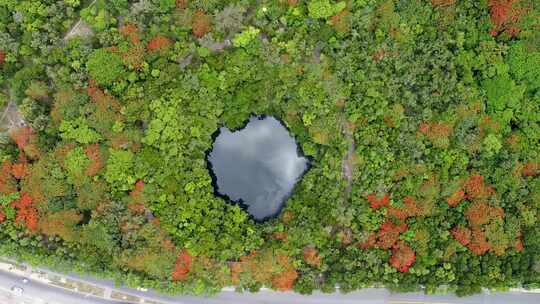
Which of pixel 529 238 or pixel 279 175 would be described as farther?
pixel 279 175

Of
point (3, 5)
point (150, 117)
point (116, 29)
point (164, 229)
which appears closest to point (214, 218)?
point (164, 229)

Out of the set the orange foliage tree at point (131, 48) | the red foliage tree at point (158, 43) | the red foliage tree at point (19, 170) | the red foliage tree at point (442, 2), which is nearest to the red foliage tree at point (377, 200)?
the red foliage tree at point (442, 2)

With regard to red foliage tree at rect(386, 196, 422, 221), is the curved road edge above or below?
below

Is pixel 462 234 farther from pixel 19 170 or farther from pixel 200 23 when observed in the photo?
pixel 19 170

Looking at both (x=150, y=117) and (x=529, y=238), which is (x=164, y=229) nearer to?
(x=150, y=117)

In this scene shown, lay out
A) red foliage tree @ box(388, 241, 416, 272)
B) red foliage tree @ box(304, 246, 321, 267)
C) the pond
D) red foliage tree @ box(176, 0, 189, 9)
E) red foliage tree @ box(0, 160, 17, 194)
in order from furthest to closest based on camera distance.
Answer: the pond → red foliage tree @ box(304, 246, 321, 267) → red foliage tree @ box(176, 0, 189, 9) → red foliage tree @ box(388, 241, 416, 272) → red foliage tree @ box(0, 160, 17, 194)

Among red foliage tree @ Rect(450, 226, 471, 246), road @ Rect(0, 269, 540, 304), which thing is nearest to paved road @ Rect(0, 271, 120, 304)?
road @ Rect(0, 269, 540, 304)

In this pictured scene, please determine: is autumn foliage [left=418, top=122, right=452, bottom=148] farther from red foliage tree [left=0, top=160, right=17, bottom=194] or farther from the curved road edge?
red foliage tree [left=0, top=160, right=17, bottom=194]
